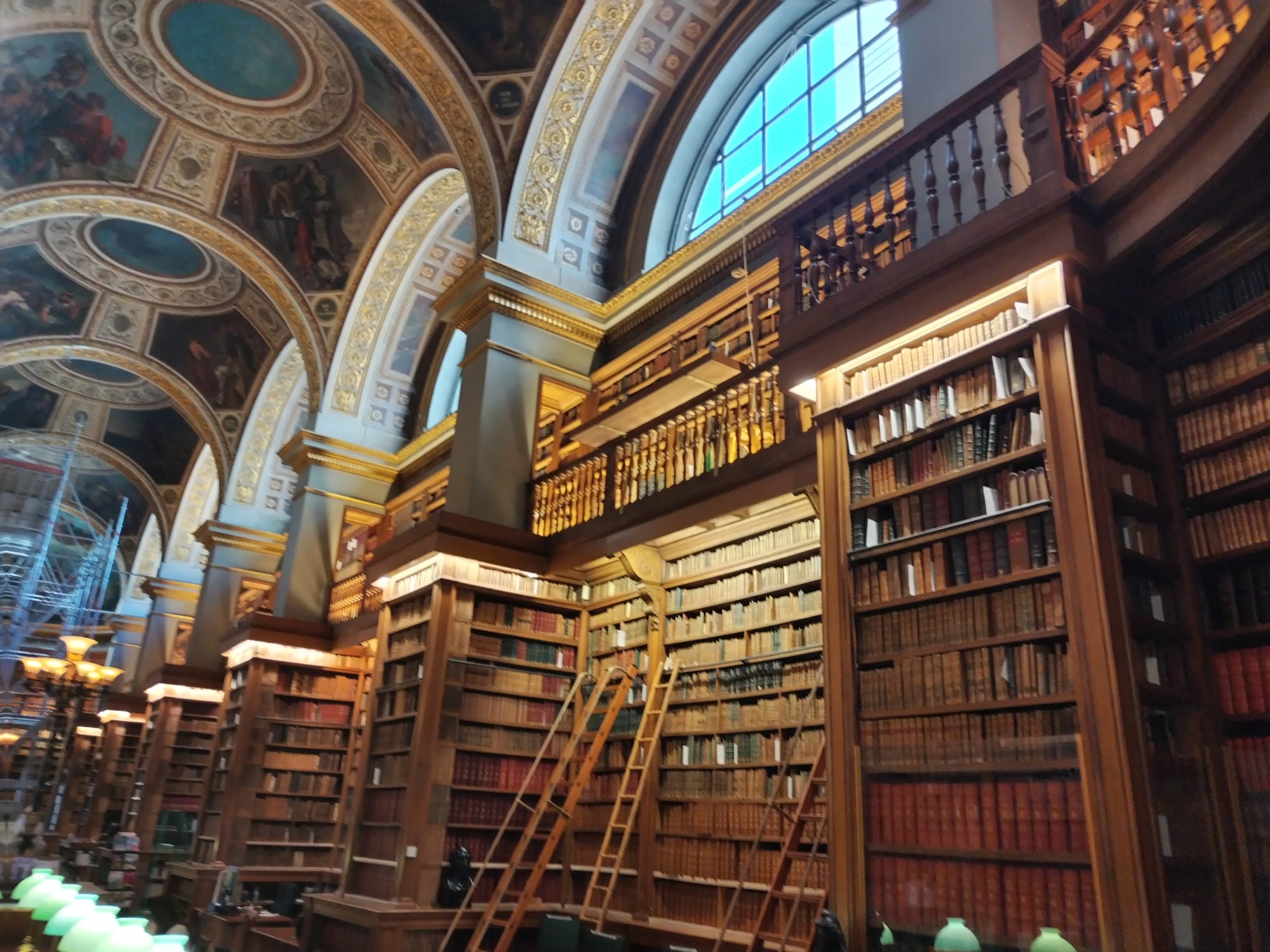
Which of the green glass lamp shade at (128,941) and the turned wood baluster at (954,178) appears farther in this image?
the turned wood baluster at (954,178)

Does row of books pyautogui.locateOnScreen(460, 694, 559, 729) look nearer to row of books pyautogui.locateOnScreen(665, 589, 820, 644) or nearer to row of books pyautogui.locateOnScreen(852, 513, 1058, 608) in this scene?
row of books pyautogui.locateOnScreen(665, 589, 820, 644)

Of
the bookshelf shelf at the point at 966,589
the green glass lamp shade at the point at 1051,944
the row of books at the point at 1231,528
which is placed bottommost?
the green glass lamp shade at the point at 1051,944

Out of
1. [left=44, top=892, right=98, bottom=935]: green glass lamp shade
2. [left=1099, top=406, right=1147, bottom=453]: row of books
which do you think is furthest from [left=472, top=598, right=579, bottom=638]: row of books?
[left=1099, top=406, right=1147, bottom=453]: row of books

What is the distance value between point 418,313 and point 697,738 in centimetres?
763

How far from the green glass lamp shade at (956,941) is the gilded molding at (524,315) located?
6.29 metres

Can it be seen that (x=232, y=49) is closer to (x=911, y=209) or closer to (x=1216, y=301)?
(x=911, y=209)

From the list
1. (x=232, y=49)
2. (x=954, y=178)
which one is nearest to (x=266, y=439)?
(x=232, y=49)

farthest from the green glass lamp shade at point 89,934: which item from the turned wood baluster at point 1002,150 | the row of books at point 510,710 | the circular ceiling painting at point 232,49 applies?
the circular ceiling painting at point 232,49

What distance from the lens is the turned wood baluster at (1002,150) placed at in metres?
3.39

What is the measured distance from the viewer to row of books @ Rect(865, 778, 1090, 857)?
280 cm

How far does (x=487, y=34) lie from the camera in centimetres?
860

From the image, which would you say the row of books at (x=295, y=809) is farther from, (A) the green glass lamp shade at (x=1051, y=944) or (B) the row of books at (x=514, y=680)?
(A) the green glass lamp shade at (x=1051, y=944)

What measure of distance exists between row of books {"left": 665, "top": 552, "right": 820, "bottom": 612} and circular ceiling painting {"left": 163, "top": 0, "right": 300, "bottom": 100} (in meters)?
8.22

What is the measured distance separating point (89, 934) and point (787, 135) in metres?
7.32
